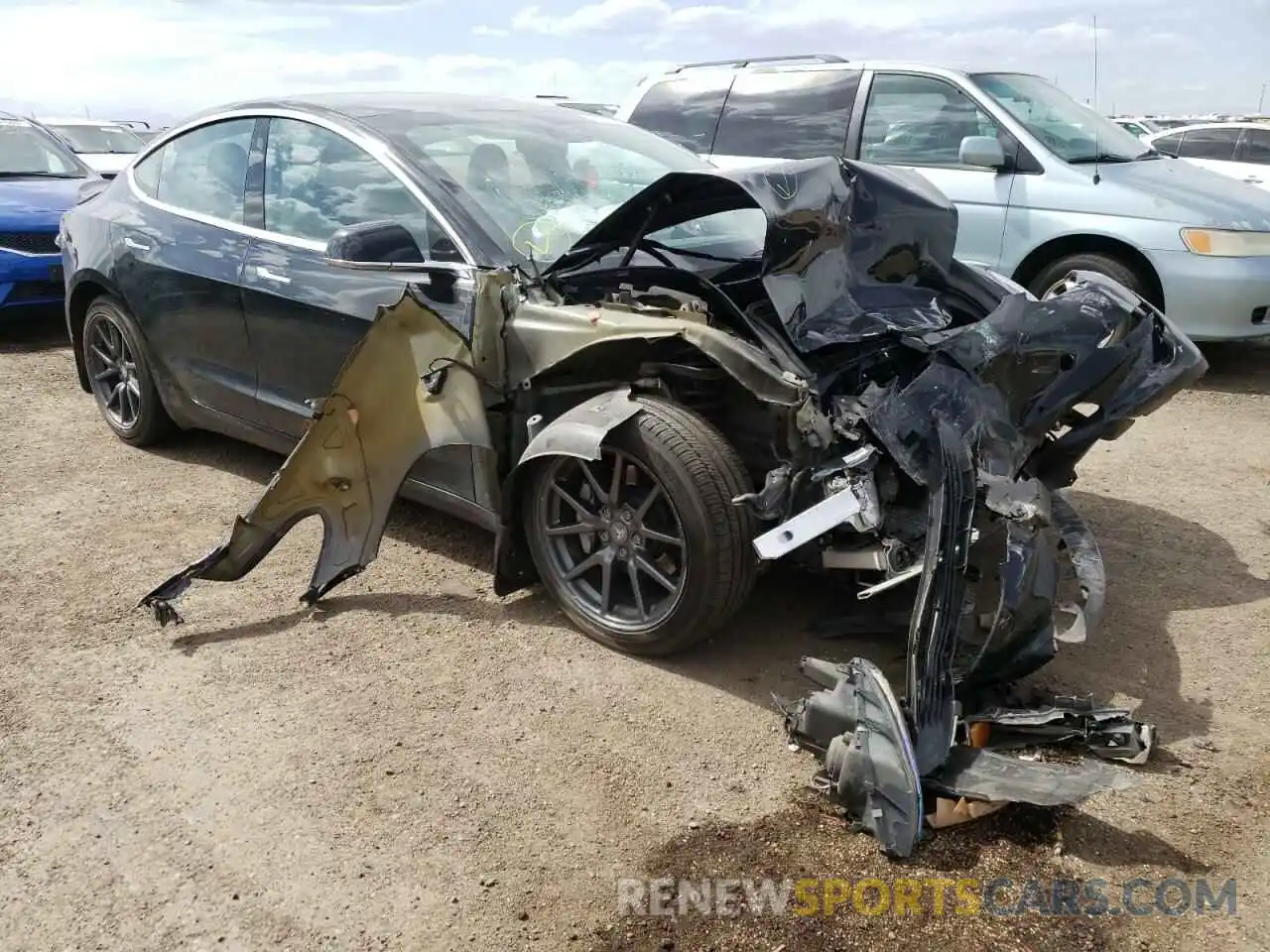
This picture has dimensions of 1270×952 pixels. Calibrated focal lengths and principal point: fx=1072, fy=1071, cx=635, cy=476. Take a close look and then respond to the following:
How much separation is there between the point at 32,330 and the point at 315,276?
6079 millimetres

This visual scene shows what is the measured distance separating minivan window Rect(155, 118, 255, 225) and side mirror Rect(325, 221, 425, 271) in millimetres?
1127

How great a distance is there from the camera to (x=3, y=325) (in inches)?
352

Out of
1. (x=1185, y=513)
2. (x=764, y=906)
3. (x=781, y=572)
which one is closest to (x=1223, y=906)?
(x=764, y=906)

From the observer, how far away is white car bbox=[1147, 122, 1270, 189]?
38.1 ft

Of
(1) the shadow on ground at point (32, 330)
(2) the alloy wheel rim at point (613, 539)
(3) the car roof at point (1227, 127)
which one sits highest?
(3) the car roof at point (1227, 127)

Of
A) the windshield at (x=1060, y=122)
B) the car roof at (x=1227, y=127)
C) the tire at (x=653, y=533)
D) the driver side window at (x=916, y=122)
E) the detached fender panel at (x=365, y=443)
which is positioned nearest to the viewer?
the tire at (x=653, y=533)

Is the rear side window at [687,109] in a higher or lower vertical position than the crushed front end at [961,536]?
higher

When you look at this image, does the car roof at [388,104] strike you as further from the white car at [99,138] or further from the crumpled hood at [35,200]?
the white car at [99,138]

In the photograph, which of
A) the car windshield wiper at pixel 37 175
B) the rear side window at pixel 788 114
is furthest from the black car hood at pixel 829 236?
the car windshield wiper at pixel 37 175

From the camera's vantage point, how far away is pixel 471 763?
300cm

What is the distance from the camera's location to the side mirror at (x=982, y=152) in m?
6.82

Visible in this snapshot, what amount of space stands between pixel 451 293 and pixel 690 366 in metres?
0.91

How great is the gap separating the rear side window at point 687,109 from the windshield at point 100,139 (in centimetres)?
961

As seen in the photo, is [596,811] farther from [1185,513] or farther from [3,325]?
[3,325]
